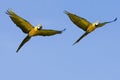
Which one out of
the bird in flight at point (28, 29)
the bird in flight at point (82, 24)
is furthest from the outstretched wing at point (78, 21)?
the bird in flight at point (28, 29)

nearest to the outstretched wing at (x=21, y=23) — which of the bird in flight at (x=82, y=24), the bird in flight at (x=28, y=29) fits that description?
the bird in flight at (x=28, y=29)

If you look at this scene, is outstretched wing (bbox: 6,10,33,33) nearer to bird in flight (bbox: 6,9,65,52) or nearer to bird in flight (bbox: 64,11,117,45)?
bird in flight (bbox: 6,9,65,52)

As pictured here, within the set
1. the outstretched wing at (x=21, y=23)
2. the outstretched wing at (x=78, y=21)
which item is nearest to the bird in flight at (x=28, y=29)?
the outstretched wing at (x=21, y=23)

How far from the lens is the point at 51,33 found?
41.0 feet

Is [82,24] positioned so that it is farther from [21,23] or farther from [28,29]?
[21,23]

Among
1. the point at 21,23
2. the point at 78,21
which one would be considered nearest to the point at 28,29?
the point at 21,23

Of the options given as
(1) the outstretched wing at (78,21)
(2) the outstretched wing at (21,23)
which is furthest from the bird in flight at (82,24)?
(2) the outstretched wing at (21,23)

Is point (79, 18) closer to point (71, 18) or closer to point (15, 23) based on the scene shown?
point (71, 18)

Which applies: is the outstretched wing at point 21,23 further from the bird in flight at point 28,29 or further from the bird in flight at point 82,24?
the bird in flight at point 82,24

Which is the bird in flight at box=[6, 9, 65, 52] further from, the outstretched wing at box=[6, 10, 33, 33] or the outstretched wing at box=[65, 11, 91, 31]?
the outstretched wing at box=[65, 11, 91, 31]

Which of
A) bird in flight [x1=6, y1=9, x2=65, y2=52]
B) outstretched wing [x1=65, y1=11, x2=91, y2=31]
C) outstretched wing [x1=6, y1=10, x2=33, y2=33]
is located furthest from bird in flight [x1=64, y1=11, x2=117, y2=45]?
outstretched wing [x1=6, y1=10, x2=33, y2=33]

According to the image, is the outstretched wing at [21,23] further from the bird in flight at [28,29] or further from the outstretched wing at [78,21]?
the outstretched wing at [78,21]

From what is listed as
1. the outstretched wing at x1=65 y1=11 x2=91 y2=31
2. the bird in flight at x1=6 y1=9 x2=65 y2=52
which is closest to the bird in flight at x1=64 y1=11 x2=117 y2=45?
the outstretched wing at x1=65 y1=11 x2=91 y2=31

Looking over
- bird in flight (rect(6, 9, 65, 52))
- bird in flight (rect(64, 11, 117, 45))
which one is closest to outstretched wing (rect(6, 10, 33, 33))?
bird in flight (rect(6, 9, 65, 52))
